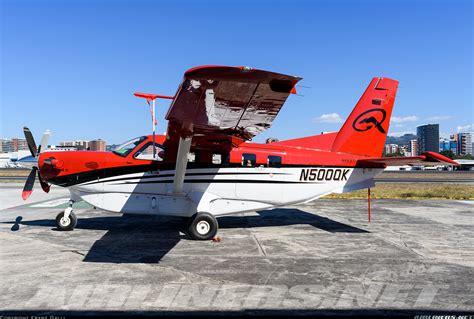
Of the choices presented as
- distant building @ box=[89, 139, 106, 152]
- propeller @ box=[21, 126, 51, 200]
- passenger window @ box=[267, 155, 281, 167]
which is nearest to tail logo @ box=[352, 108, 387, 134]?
passenger window @ box=[267, 155, 281, 167]

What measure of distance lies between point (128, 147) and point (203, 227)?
3128 mm

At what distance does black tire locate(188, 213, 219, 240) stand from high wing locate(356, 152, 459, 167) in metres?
4.63

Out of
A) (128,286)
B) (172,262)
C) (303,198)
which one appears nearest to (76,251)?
(172,262)

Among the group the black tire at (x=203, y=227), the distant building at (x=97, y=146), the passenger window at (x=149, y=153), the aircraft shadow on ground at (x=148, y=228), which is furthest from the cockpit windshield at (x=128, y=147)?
the black tire at (x=203, y=227)

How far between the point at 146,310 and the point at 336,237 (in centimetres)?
601

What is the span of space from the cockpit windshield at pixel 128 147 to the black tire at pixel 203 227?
269 centimetres

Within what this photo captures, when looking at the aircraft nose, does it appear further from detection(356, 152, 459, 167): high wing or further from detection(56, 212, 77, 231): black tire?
detection(356, 152, 459, 167): high wing

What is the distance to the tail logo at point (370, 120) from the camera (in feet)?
35.0

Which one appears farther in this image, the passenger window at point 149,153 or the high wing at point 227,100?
the passenger window at point 149,153

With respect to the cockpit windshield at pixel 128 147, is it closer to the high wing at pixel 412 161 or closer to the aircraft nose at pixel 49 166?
the aircraft nose at pixel 49 166

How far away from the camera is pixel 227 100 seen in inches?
221

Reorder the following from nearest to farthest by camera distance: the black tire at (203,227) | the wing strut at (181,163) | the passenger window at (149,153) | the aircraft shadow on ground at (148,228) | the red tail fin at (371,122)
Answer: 1. the aircraft shadow on ground at (148,228)
2. the wing strut at (181,163)
3. the black tire at (203,227)
4. the passenger window at (149,153)
5. the red tail fin at (371,122)

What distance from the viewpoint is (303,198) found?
32.9 ft

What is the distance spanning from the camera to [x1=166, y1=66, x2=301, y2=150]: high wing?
15.1 feet
